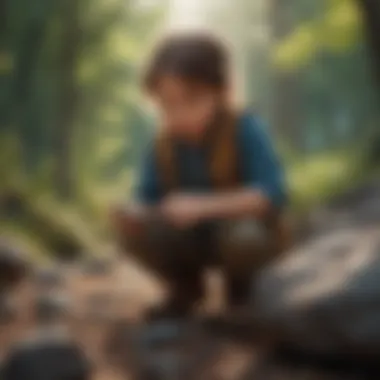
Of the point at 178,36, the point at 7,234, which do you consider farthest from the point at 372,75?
the point at 7,234

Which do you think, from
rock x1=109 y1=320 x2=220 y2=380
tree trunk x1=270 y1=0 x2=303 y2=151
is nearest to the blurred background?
tree trunk x1=270 y1=0 x2=303 y2=151

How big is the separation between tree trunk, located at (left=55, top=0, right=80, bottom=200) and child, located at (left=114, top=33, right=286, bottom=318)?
9cm

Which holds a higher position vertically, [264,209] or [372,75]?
[372,75]

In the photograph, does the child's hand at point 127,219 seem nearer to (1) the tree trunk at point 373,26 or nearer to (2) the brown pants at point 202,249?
(2) the brown pants at point 202,249

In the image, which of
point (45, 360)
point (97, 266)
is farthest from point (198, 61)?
point (45, 360)

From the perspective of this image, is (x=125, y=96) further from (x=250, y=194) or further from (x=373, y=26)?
(x=373, y=26)

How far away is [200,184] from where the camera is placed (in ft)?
3.43

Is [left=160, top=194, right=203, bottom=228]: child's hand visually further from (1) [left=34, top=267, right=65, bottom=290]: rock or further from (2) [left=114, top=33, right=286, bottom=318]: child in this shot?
(1) [left=34, top=267, right=65, bottom=290]: rock

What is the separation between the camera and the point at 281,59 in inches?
42.2

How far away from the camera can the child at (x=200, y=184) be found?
3.43 ft

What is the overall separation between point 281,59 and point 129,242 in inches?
10.7

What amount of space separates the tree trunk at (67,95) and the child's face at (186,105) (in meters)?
0.11

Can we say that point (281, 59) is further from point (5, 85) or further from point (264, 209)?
point (5, 85)

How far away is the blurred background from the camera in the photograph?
3.47ft
